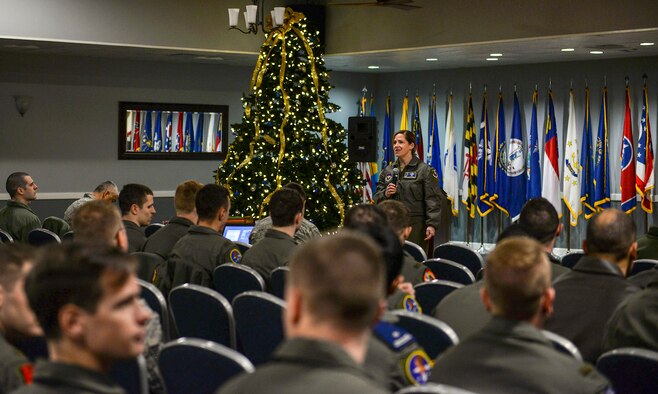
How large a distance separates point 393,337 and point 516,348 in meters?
0.40

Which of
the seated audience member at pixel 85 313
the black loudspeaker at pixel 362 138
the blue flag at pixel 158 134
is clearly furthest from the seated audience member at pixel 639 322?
the blue flag at pixel 158 134

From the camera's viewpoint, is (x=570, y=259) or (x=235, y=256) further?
(x=570, y=259)

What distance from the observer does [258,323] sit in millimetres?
4168

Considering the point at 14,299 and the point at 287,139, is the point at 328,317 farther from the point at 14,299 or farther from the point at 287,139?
the point at 287,139

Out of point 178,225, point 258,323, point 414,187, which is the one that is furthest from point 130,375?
point 414,187

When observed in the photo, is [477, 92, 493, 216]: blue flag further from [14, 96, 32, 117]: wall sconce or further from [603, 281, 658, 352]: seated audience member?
[603, 281, 658, 352]: seated audience member

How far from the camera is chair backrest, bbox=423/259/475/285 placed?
5.63m

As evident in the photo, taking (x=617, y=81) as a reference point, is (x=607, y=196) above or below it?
below

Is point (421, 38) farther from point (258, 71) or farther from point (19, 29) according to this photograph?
point (19, 29)

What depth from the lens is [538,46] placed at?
1063 centimetres

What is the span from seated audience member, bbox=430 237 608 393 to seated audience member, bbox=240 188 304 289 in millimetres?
2882

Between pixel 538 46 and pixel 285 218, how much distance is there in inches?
227

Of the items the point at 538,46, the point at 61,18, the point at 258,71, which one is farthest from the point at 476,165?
the point at 61,18

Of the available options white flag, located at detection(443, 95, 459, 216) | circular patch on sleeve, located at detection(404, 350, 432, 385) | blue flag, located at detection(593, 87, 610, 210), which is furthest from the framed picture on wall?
circular patch on sleeve, located at detection(404, 350, 432, 385)
